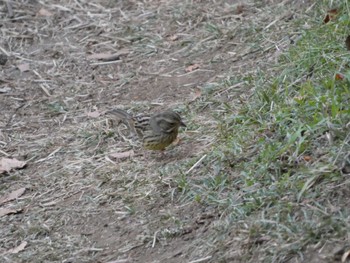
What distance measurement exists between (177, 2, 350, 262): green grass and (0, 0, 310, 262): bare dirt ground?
7.8 inches

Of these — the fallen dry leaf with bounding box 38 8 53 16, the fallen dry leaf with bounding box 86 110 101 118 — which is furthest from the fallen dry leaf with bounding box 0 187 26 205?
the fallen dry leaf with bounding box 38 8 53 16

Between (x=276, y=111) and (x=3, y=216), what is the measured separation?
2.63 meters

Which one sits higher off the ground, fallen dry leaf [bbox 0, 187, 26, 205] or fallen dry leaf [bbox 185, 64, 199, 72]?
fallen dry leaf [bbox 0, 187, 26, 205]

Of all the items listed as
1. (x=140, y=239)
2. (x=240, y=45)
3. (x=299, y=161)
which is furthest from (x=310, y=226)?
(x=240, y=45)

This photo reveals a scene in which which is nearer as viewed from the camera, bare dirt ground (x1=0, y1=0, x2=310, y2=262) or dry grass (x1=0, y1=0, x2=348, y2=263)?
dry grass (x1=0, y1=0, x2=348, y2=263)

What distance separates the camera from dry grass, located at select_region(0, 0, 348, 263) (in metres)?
7.21

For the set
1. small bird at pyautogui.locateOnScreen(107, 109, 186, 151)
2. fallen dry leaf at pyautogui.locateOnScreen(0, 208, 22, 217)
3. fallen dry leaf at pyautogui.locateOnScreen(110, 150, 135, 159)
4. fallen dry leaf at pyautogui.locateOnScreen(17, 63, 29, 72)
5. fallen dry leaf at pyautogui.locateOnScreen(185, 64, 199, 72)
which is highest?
small bird at pyautogui.locateOnScreen(107, 109, 186, 151)

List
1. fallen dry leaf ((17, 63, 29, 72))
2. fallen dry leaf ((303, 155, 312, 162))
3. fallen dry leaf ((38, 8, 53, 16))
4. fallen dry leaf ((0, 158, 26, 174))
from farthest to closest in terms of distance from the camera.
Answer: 1. fallen dry leaf ((38, 8, 53, 16))
2. fallen dry leaf ((17, 63, 29, 72))
3. fallen dry leaf ((0, 158, 26, 174))
4. fallen dry leaf ((303, 155, 312, 162))

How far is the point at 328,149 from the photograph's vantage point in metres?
7.01

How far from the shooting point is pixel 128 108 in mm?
9820

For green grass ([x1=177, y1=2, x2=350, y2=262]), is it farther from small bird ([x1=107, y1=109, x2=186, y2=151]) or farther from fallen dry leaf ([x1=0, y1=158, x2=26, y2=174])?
fallen dry leaf ([x1=0, y1=158, x2=26, y2=174])

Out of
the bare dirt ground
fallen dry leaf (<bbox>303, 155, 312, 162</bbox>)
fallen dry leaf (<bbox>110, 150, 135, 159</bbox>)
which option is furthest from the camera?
fallen dry leaf (<bbox>110, 150, 135, 159</bbox>)

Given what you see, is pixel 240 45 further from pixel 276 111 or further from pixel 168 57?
pixel 276 111

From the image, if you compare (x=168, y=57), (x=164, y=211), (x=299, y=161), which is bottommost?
(x=168, y=57)
